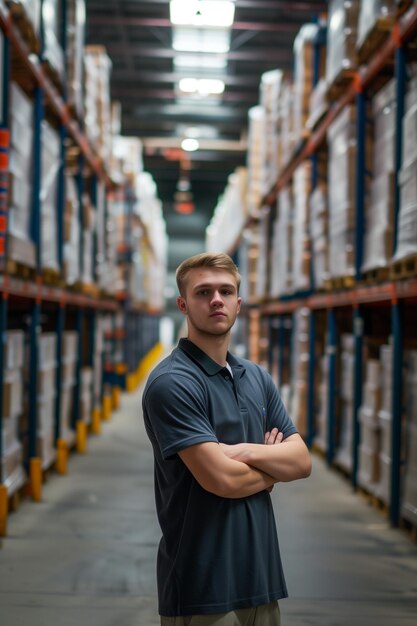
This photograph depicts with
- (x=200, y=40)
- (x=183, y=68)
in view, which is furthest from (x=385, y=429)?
(x=183, y=68)

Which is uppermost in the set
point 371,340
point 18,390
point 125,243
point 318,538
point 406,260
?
point 125,243

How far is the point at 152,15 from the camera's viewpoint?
13523 millimetres

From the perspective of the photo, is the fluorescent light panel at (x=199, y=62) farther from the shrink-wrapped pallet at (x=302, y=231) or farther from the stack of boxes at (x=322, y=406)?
the stack of boxes at (x=322, y=406)

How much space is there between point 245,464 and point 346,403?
4920 mm

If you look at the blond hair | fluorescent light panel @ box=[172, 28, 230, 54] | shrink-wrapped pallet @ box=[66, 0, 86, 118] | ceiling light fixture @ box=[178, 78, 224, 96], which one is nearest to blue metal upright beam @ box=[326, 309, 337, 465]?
shrink-wrapped pallet @ box=[66, 0, 86, 118]

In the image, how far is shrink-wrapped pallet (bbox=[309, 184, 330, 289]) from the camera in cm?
727

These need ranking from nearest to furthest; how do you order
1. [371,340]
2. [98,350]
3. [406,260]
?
[406,260] < [371,340] < [98,350]

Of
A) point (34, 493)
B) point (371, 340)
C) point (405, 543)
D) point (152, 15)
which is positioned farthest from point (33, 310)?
point (152, 15)

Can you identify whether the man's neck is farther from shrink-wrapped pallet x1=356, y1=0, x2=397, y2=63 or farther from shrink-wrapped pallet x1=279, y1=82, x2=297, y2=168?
shrink-wrapped pallet x1=279, y1=82, x2=297, y2=168

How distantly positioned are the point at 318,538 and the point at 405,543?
544 millimetres

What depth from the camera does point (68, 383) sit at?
24.3 ft

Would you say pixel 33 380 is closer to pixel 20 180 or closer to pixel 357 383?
pixel 20 180

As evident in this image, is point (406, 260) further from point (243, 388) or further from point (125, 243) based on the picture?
point (125, 243)

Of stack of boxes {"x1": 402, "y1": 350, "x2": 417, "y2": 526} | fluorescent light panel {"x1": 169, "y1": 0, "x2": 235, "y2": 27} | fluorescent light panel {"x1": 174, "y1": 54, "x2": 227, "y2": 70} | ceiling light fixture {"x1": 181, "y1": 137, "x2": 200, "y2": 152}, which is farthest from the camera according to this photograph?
ceiling light fixture {"x1": 181, "y1": 137, "x2": 200, "y2": 152}
